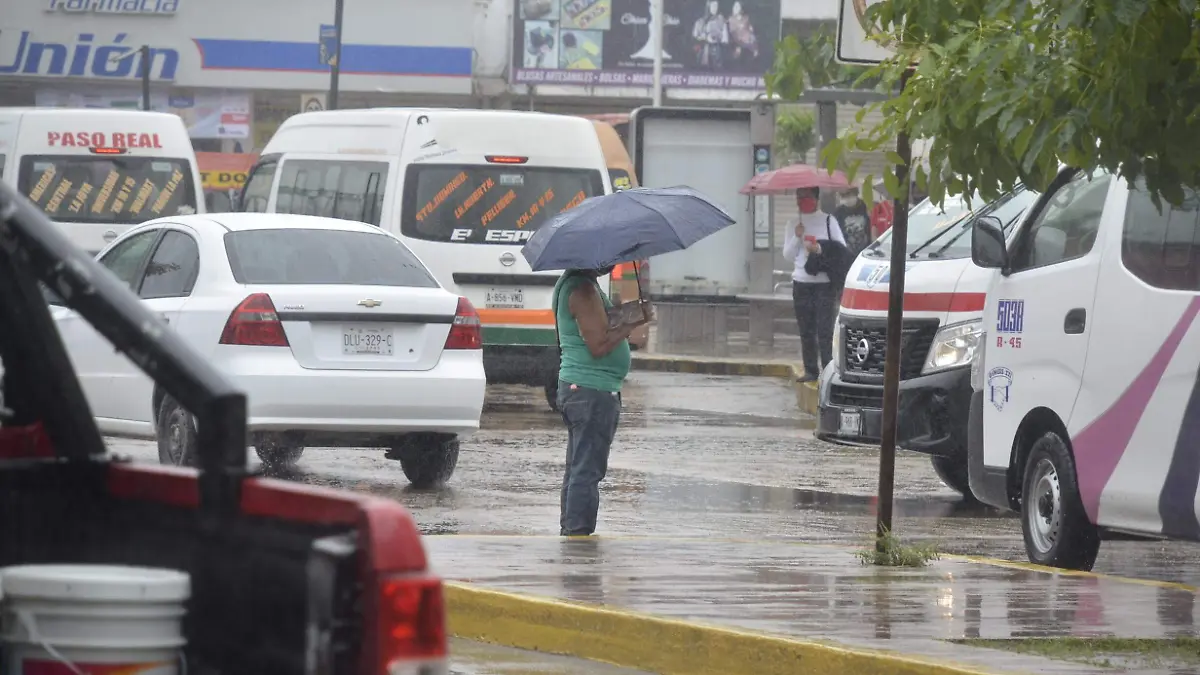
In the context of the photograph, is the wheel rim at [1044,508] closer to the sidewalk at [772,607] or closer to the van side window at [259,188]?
the sidewalk at [772,607]

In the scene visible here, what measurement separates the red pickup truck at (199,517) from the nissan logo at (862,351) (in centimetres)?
979

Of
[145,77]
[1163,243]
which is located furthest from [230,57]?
[1163,243]

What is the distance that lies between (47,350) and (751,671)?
11.3ft

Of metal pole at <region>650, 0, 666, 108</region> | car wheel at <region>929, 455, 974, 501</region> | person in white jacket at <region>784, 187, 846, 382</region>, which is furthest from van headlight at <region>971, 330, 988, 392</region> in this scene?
metal pole at <region>650, 0, 666, 108</region>

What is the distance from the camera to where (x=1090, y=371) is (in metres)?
9.13

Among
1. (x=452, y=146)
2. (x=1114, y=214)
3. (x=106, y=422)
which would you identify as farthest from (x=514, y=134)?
(x=1114, y=214)

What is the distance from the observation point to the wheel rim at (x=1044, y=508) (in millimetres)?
9625

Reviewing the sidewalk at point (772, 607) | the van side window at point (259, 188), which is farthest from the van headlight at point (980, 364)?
the van side window at point (259, 188)

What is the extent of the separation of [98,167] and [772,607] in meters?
16.0

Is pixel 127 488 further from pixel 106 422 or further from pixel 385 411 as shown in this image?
pixel 106 422

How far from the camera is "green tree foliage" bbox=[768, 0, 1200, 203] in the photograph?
Result: 6473mm

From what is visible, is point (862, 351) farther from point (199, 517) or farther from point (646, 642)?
point (199, 517)

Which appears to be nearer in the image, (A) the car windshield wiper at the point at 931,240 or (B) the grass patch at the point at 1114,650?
(B) the grass patch at the point at 1114,650

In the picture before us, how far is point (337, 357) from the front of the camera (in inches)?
467
